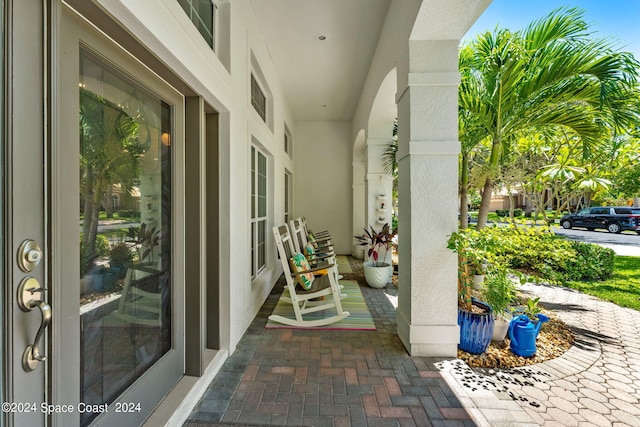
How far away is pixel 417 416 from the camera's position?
173 centimetres

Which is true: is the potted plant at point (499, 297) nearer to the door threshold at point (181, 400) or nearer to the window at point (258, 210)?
the door threshold at point (181, 400)

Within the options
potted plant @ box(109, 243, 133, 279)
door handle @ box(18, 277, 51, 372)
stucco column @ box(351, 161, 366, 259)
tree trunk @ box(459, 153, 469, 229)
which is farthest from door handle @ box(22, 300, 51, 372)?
stucco column @ box(351, 161, 366, 259)

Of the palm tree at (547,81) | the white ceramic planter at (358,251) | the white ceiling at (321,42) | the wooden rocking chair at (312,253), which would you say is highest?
the white ceiling at (321,42)

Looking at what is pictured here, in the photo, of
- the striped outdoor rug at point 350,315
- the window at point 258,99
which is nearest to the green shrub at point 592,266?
the striped outdoor rug at point 350,315

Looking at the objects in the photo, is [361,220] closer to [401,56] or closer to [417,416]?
[401,56]

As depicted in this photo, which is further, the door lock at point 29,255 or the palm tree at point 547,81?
the palm tree at point 547,81

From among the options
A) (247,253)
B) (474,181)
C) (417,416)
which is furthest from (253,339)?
(474,181)

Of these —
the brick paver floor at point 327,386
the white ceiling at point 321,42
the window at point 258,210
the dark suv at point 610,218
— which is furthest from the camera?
the dark suv at point 610,218

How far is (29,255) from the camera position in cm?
92

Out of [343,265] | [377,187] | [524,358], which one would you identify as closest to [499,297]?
[524,358]

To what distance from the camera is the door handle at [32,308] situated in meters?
0.90

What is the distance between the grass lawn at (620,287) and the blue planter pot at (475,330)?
292 cm

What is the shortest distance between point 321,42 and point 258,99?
1.15m

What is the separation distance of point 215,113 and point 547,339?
3.70 m
